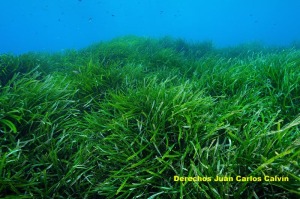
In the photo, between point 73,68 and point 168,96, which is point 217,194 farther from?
point 73,68

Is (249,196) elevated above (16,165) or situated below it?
below

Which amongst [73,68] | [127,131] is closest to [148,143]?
[127,131]

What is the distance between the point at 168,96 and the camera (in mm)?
2879

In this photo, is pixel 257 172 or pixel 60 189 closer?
pixel 257 172

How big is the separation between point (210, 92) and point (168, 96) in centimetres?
113

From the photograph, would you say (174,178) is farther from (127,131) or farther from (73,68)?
(73,68)

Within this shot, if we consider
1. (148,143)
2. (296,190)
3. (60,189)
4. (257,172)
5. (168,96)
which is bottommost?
(60,189)

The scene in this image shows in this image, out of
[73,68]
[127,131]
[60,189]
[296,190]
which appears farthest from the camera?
[73,68]

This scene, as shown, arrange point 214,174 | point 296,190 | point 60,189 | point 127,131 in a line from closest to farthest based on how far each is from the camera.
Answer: point 296,190, point 214,174, point 60,189, point 127,131

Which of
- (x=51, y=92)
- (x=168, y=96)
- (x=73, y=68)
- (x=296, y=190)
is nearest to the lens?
(x=296, y=190)

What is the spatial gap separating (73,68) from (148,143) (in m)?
4.17

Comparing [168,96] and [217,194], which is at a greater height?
[168,96]

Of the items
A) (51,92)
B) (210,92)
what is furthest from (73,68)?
(210,92)

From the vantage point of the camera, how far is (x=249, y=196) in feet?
5.71
